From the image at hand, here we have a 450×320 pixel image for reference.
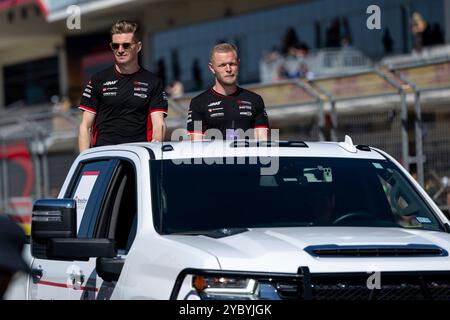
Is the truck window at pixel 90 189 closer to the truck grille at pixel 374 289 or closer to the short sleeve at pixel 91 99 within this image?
the short sleeve at pixel 91 99

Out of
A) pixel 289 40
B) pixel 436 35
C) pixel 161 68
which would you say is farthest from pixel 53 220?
pixel 161 68

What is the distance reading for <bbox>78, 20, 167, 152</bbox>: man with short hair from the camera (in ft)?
29.5

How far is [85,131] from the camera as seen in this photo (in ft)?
29.5

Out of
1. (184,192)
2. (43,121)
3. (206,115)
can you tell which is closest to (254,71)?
(43,121)

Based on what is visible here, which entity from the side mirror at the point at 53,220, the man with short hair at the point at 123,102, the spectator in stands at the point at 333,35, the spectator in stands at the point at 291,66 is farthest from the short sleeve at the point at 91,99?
the spectator in stands at the point at 333,35

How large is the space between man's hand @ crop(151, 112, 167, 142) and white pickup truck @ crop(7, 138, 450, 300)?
120cm

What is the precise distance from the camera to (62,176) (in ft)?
61.7

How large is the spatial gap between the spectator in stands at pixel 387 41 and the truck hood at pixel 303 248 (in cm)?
2470

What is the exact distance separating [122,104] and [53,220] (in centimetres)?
282

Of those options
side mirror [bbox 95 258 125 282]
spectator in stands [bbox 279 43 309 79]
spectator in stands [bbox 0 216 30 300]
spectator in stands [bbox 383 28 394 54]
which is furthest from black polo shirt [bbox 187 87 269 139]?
spectator in stands [bbox 383 28 394 54]

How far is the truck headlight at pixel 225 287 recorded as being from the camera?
18.8 feet

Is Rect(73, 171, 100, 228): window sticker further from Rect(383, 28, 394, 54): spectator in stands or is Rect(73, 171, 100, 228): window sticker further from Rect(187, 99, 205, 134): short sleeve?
Rect(383, 28, 394, 54): spectator in stands
